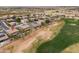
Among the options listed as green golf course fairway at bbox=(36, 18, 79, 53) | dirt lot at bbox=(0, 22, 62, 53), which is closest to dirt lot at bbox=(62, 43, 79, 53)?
green golf course fairway at bbox=(36, 18, 79, 53)

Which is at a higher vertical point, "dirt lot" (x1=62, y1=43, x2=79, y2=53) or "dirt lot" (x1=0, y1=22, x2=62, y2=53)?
"dirt lot" (x1=0, y1=22, x2=62, y2=53)

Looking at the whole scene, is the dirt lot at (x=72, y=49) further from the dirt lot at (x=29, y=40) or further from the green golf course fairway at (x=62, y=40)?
the dirt lot at (x=29, y=40)

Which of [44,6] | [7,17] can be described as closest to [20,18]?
[7,17]

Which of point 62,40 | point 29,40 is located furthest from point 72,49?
point 29,40

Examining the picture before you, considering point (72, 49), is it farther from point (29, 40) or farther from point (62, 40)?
point (29, 40)

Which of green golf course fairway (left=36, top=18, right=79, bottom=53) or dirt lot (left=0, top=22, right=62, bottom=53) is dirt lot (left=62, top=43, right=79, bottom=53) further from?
dirt lot (left=0, top=22, right=62, bottom=53)

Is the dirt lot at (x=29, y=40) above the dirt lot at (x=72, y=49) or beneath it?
above

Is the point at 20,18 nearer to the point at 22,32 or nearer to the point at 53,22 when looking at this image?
the point at 22,32

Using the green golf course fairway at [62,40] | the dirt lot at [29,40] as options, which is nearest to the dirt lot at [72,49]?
the green golf course fairway at [62,40]
